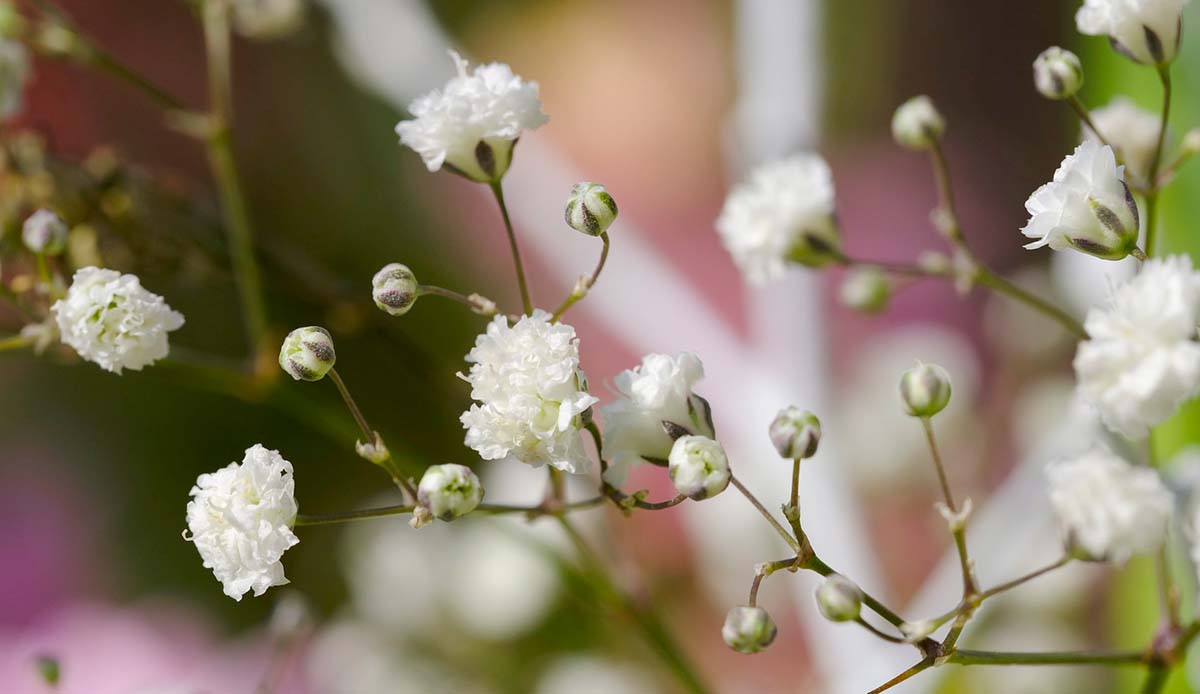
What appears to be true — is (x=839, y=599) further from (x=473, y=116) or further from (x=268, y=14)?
(x=268, y=14)

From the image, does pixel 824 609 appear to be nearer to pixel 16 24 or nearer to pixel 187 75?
pixel 16 24

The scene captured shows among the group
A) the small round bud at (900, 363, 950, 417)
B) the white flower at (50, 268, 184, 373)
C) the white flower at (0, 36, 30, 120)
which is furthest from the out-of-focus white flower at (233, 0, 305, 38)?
the small round bud at (900, 363, 950, 417)

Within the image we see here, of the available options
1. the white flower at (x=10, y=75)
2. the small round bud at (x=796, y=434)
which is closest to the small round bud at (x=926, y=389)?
the small round bud at (x=796, y=434)

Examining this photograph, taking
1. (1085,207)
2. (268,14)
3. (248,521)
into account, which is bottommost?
(248,521)

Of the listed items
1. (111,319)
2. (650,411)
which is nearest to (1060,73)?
(650,411)

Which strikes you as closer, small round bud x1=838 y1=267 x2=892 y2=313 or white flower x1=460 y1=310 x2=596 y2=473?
white flower x1=460 y1=310 x2=596 y2=473

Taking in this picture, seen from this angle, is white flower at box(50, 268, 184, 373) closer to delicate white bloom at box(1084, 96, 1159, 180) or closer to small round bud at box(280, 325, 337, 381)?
small round bud at box(280, 325, 337, 381)
